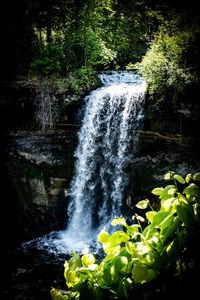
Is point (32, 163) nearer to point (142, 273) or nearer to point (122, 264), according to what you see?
point (122, 264)

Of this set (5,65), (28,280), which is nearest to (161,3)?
(5,65)

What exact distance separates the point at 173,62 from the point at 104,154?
4631 millimetres

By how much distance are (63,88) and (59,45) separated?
2.11m

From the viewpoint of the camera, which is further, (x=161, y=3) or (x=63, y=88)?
(x=161, y=3)

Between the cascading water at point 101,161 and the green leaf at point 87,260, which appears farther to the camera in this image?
the cascading water at point 101,161

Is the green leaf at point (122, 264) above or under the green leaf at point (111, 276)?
above

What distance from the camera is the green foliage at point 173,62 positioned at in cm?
1117

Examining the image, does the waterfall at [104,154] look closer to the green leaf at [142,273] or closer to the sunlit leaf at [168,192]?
the sunlit leaf at [168,192]

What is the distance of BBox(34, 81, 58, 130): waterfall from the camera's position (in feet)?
44.4

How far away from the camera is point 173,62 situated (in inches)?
450

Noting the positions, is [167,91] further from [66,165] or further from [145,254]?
[145,254]

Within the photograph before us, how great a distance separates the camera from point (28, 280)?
1046cm

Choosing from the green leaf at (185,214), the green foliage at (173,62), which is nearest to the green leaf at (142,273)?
the green leaf at (185,214)

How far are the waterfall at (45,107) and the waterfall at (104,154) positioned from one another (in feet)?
4.53
